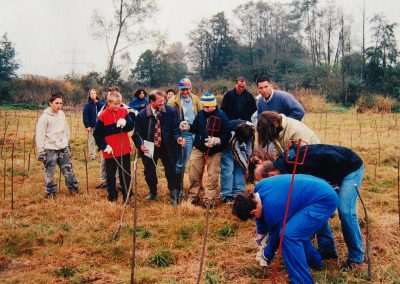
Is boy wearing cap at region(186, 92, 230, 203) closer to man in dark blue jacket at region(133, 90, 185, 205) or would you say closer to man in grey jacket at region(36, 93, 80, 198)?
man in dark blue jacket at region(133, 90, 185, 205)

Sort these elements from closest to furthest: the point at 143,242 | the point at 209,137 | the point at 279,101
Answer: the point at 143,242 → the point at 279,101 → the point at 209,137

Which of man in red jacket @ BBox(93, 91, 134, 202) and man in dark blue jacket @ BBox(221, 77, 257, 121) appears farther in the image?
man in dark blue jacket @ BBox(221, 77, 257, 121)

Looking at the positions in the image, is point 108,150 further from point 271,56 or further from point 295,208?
point 271,56

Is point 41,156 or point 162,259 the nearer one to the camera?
point 162,259

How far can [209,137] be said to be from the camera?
Answer: 16.7 ft

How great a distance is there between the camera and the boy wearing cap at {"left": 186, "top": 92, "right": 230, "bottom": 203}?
5.07 metres

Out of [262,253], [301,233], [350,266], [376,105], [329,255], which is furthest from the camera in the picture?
[376,105]

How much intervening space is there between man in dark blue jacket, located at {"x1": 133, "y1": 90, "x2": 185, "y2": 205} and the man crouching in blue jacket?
2382 millimetres

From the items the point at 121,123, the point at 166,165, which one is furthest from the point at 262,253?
the point at 121,123

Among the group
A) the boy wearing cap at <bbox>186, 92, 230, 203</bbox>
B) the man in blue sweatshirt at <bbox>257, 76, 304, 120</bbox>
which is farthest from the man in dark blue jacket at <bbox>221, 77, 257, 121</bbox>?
the man in blue sweatshirt at <bbox>257, 76, 304, 120</bbox>

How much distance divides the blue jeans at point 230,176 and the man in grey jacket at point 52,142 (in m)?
2.32

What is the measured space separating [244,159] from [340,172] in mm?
2218

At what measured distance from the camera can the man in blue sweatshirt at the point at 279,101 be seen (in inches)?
186

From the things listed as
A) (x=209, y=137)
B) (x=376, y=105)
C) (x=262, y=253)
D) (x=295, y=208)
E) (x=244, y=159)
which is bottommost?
(x=262, y=253)
